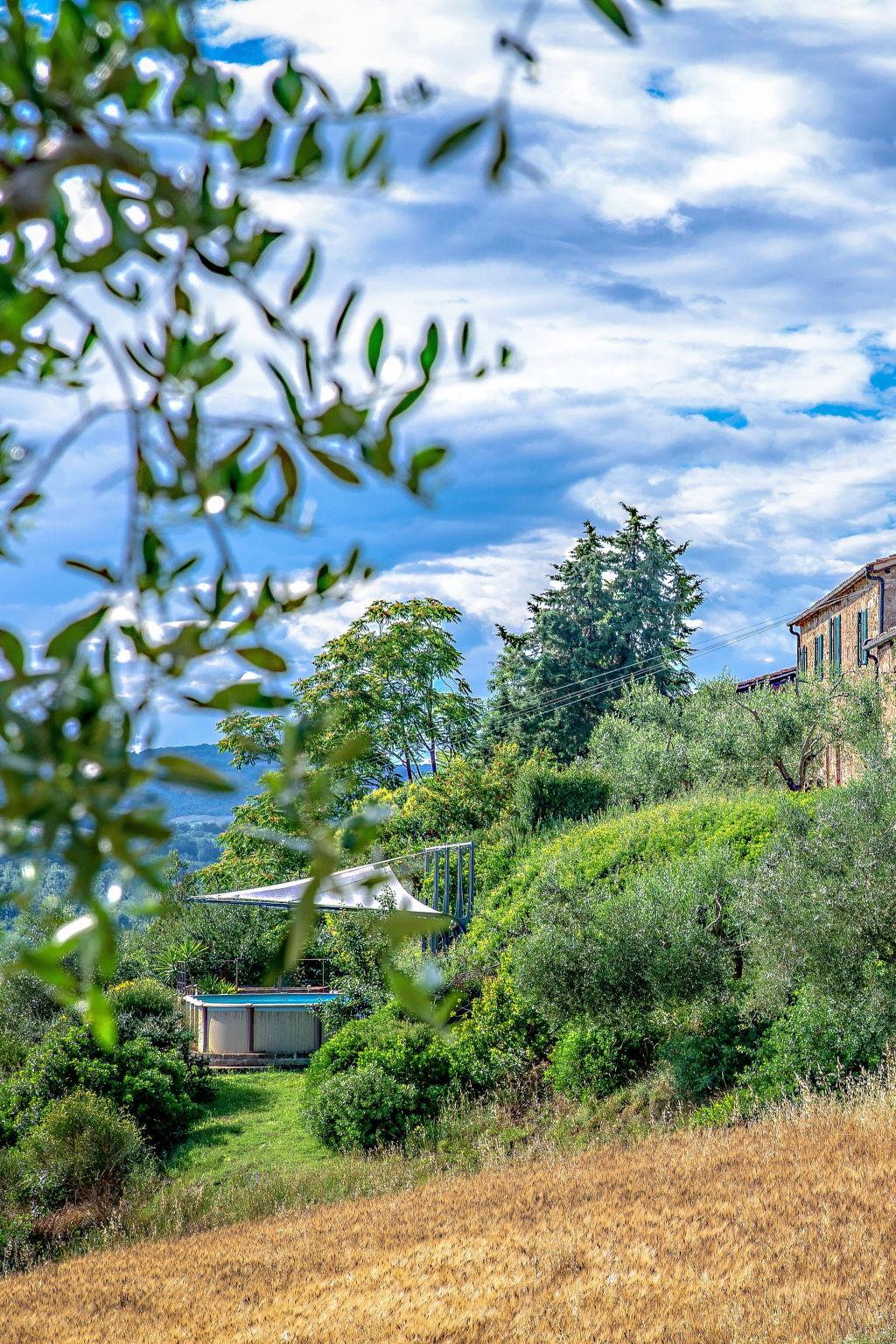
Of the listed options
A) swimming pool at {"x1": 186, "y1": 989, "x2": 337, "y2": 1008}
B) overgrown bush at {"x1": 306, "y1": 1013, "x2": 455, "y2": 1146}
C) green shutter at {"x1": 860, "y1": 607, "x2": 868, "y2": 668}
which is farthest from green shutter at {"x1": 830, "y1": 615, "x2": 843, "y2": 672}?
overgrown bush at {"x1": 306, "y1": 1013, "x2": 455, "y2": 1146}

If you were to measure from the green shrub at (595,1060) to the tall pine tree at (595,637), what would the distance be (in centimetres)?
2327

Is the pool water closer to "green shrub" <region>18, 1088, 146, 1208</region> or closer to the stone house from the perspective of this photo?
"green shrub" <region>18, 1088, 146, 1208</region>

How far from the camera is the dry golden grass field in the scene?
22.7 feet

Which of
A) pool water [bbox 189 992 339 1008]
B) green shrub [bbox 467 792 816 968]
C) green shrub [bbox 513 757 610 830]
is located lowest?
pool water [bbox 189 992 339 1008]

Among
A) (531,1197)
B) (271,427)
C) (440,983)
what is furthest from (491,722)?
(271,427)

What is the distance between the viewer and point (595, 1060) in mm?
14609

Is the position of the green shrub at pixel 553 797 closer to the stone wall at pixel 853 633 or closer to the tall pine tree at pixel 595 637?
the stone wall at pixel 853 633

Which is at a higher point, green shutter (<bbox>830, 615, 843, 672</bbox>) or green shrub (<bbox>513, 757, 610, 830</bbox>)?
green shutter (<bbox>830, 615, 843, 672</bbox>)

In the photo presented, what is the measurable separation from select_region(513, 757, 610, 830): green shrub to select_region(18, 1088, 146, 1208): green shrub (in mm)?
11330

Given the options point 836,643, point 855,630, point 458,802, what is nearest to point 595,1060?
point 458,802

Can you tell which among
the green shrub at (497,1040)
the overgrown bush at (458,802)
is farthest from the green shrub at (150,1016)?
the overgrown bush at (458,802)

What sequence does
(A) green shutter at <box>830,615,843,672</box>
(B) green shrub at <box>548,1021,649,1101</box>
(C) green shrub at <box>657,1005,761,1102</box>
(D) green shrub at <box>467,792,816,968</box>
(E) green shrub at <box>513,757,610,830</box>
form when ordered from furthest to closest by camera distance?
(A) green shutter at <box>830,615,843,672</box> → (E) green shrub at <box>513,757,610,830</box> → (D) green shrub at <box>467,792,816,968</box> → (B) green shrub at <box>548,1021,649,1101</box> → (C) green shrub at <box>657,1005,761,1102</box>

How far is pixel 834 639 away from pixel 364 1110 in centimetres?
2519

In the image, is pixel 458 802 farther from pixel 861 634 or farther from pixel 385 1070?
pixel 861 634
